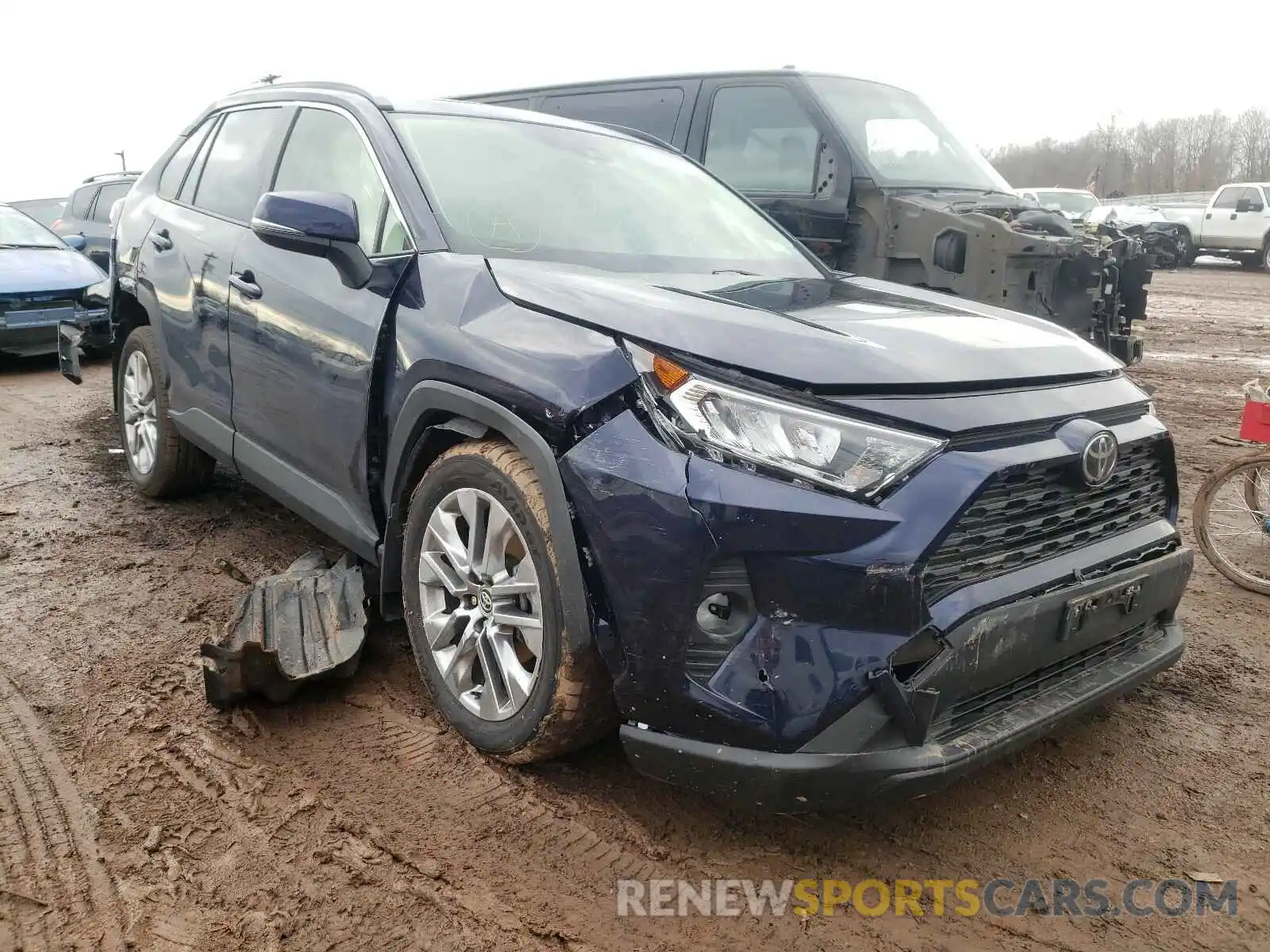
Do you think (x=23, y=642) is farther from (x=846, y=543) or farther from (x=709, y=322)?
(x=846, y=543)

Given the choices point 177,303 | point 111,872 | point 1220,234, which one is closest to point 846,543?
point 111,872

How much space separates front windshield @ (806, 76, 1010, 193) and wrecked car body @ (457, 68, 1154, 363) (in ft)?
0.04

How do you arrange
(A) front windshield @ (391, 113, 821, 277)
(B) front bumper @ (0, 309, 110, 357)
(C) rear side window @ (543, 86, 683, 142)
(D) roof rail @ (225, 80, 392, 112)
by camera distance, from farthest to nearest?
1. (B) front bumper @ (0, 309, 110, 357)
2. (C) rear side window @ (543, 86, 683, 142)
3. (D) roof rail @ (225, 80, 392, 112)
4. (A) front windshield @ (391, 113, 821, 277)

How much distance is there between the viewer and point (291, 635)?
3307 mm

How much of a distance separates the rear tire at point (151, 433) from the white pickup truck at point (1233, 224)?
23.4 m

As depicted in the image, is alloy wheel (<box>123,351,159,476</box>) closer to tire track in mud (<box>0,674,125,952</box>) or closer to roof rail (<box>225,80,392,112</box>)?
roof rail (<box>225,80,392,112</box>)

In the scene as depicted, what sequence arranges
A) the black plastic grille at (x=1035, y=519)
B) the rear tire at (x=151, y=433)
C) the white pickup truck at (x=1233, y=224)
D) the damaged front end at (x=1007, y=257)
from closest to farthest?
the black plastic grille at (x=1035, y=519) < the rear tire at (x=151, y=433) < the damaged front end at (x=1007, y=257) < the white pickup truck at (x=1233, y=224)

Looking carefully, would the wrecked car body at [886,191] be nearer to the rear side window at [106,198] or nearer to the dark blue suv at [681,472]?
the dark blue suv at [681,472]

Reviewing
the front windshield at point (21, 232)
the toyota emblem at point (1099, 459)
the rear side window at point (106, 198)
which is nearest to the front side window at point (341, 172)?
the toyota emblem at point (1099, 459)

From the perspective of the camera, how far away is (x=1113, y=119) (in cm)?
7469

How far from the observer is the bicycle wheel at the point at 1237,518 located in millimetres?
4340

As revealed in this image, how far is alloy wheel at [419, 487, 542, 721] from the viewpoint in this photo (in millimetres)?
2562

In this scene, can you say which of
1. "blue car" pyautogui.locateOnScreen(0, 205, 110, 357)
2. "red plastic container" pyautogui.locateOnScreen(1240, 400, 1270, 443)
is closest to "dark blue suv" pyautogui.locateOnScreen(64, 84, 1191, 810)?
"red plastic container" pyautogui.locateOnScreen(1240, 400, 1270, 443)

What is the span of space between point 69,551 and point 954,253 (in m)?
4.97
